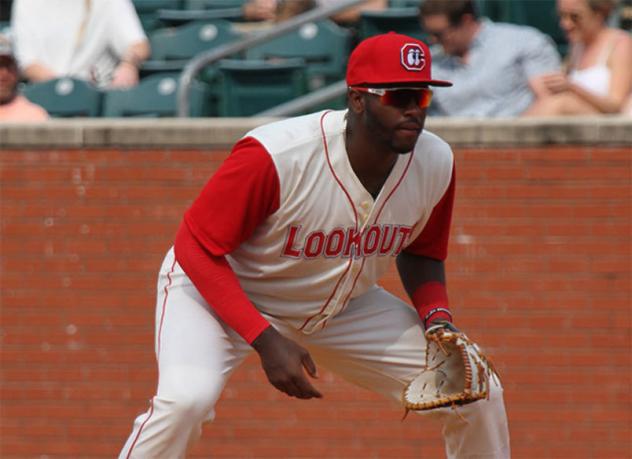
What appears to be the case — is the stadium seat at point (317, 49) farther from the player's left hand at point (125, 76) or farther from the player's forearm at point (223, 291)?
the player's forearm at point (223, 291)

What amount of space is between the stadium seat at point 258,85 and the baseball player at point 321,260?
3.15 m

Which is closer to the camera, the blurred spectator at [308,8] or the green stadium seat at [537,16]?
the green stadium seat at [537,16]

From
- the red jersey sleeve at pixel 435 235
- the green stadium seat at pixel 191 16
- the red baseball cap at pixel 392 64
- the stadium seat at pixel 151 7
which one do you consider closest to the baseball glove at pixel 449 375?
the red jersey sleeve at pixel 435 235

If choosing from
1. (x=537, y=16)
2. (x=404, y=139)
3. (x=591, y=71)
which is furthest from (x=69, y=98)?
(x=404, y=139)

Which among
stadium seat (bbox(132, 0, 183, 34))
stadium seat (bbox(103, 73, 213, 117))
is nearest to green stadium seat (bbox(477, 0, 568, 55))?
stadium seat (bbox(103, 73, 213, 117))

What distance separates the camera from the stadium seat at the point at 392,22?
794cm

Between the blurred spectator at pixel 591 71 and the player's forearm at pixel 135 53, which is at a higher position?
the blurred spectator at pixel 591 71

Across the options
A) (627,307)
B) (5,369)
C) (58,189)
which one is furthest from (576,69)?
(5,369)

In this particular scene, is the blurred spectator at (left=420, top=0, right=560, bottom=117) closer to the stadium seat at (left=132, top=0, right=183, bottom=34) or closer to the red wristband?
the red wristband

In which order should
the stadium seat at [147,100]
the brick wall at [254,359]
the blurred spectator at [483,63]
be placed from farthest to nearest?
the stadium seat at [147,100], the blurred spectator at [483,63], the brick wall at [254,359]

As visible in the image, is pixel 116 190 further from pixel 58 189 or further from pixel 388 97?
pixel 388 97

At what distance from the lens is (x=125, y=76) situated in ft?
26.2

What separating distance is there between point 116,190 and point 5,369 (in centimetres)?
105

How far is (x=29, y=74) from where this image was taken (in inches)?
322
